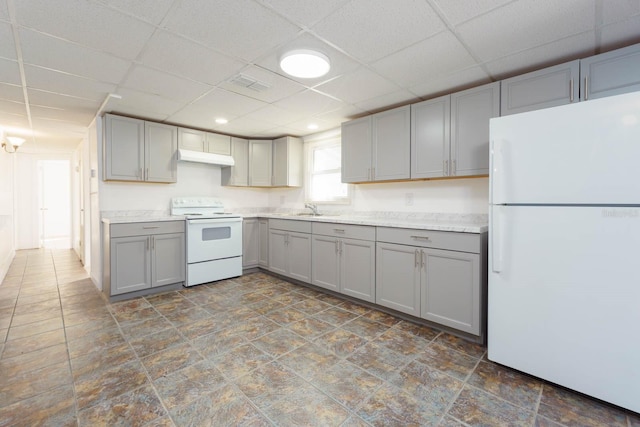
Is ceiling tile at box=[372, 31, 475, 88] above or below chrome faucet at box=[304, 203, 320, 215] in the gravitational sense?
above

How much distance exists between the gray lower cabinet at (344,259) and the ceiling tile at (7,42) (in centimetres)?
292

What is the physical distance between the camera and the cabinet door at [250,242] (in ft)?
14.5

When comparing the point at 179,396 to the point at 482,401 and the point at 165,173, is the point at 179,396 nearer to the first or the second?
the point at 482,401

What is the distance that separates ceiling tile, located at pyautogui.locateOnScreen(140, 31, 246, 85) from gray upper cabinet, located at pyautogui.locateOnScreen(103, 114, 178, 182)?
5.30 ft

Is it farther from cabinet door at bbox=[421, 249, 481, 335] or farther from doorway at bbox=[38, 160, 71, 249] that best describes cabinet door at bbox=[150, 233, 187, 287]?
doorway at bbox=[38, 160, 71, 249]

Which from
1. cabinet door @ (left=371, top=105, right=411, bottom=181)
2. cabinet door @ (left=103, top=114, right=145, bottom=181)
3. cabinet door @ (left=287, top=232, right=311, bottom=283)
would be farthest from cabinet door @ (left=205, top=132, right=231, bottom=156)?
cabinet door @ (left=371, top=105, right=411, bottom=181)

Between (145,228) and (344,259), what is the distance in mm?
2382

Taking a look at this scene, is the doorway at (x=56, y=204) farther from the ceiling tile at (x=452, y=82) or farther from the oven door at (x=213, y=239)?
the ceiling tile at (x=452, y=82)

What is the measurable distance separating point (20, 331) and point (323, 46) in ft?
11.4

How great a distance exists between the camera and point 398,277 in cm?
278

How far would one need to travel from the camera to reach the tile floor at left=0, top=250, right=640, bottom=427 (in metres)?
1.54

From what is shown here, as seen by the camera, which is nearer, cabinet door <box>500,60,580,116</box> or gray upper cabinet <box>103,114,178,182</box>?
cabinet door <box>500,60,580,116</box>

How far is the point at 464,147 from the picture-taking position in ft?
8.68

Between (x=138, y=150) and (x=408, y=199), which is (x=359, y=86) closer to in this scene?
(x=408, y=199)
